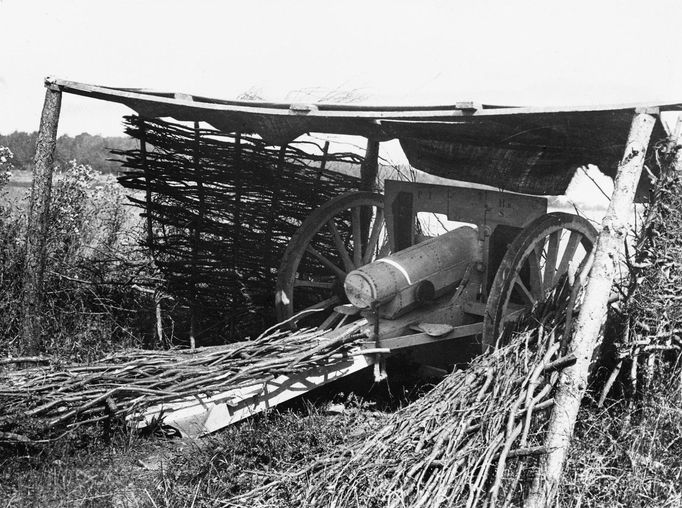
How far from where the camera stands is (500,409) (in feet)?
10.7

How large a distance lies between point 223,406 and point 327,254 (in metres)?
2.83

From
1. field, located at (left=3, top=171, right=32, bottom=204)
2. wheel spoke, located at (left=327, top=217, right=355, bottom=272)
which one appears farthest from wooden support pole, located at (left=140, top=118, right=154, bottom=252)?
wheel spoke, located at (left=327, top=217, right=355, bottom=272)

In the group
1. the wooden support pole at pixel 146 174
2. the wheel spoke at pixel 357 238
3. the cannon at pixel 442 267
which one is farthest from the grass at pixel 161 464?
the wooden support pole at pixel 146 174

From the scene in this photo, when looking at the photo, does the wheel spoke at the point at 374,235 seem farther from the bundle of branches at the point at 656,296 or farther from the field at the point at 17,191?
the field at the point at 17,191

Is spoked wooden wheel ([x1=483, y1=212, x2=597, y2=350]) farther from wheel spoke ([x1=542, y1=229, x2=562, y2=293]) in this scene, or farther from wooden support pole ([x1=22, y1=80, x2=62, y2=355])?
wooden support pole ([x1=22, y1=80, x2=62, y2=355])

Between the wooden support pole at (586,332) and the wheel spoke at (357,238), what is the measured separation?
3068 mm

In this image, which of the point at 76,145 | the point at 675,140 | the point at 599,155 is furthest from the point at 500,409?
the point at 76,145

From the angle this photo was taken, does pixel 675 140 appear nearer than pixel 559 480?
No

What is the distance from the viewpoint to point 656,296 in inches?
138

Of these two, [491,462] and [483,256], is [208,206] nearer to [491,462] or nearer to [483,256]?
[483,256]

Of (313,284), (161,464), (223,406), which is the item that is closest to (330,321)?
(313,284)

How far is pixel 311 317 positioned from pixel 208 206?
147 centimetres

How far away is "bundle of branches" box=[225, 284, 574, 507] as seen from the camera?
303 centimetres

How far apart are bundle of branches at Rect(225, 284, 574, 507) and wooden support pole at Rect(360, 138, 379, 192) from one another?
3.31 metres
